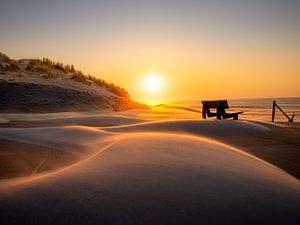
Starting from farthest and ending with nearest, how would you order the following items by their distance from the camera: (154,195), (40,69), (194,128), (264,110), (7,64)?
(264,110) → (40,69) → (7,64) → (194,128) → (154,195)

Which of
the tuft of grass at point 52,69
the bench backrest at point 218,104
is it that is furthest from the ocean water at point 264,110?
the tuft of grass at point 52,69

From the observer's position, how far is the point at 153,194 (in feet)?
7.11

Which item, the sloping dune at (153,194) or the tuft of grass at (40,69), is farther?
the tuft of grass at (40,69)

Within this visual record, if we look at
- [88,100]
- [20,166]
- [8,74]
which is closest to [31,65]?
[8,74]

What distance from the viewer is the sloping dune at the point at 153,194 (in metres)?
1.78

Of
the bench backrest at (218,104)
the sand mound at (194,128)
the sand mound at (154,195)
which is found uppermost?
the bench backrest at (218,104)

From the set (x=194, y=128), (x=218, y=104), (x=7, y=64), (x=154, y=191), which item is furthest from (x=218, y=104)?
(x=7, y=64)

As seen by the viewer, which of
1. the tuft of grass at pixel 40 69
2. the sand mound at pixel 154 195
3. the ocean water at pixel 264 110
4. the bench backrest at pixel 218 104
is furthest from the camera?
the ocean water at pixel 264 110

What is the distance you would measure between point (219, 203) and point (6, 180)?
2.01 metres

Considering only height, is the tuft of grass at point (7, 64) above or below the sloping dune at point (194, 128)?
above

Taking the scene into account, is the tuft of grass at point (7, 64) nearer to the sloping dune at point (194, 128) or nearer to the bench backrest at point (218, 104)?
the bench backrest at point (218, 104)

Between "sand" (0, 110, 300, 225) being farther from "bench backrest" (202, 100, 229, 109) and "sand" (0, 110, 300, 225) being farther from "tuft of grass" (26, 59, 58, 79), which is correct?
"tuft of grass" (26, 59, 58, 79)

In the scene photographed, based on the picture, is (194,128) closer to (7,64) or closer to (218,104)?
(218,104)

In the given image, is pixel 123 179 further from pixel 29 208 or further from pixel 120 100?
pixel 120 100
